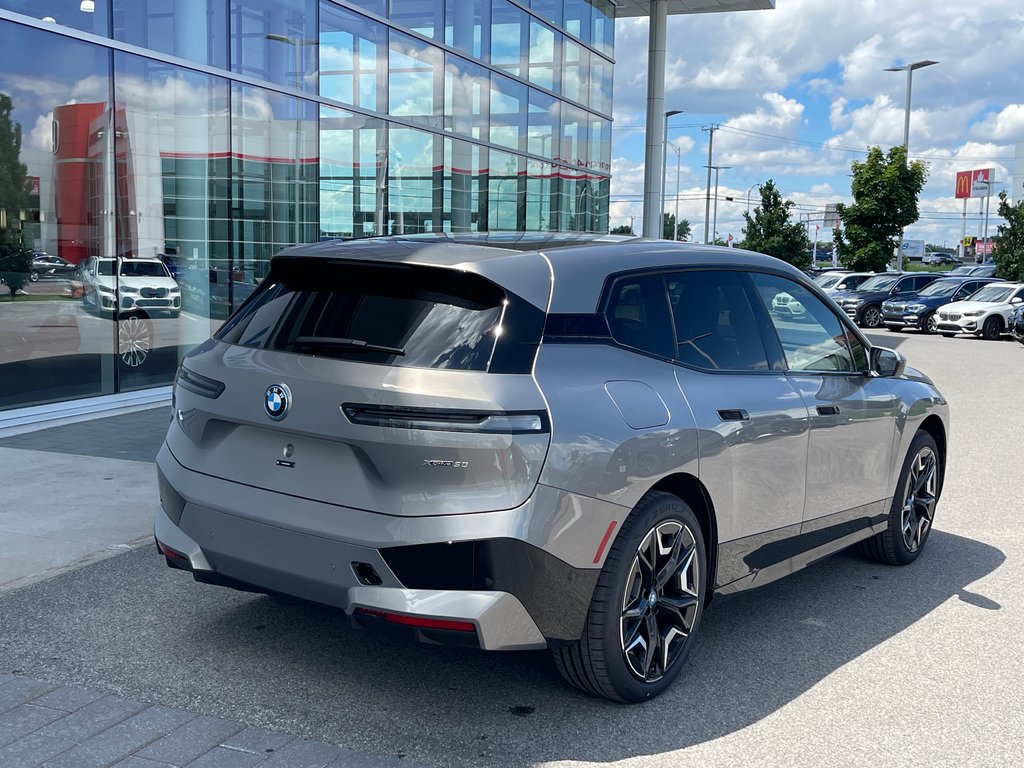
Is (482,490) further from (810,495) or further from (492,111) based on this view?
(492,111)

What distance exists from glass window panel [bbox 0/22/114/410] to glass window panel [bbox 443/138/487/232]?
794 centimetres

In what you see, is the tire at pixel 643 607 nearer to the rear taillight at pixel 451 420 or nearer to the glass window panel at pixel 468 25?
the rear taillight at pixel 451 420

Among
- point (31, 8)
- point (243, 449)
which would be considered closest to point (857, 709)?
point (243, 449)

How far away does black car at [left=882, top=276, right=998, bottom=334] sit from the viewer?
29.4 metres

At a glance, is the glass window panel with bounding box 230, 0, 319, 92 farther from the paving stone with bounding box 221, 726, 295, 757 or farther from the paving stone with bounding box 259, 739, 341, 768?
the paving stone with bounding box 259, 739, 341, 768

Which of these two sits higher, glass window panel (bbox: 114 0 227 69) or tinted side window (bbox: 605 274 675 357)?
glass window panel (bbox: 114 0 227 69)

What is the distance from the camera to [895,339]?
27078 mm

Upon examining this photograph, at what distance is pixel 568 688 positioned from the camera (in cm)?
411

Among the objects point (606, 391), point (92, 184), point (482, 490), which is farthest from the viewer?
point (92, 184)

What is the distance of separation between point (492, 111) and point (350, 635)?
17743 mm

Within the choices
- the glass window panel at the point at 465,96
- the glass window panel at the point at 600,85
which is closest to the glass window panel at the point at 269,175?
the glass window panel at the point at 465,96

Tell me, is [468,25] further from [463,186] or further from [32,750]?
[32,750]

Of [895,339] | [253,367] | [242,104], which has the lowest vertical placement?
[895,339]

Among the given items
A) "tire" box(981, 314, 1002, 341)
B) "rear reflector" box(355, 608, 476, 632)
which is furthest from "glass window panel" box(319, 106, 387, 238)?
"tire" box(981, 314, 1002, 341)
